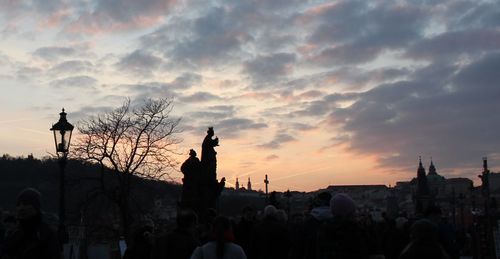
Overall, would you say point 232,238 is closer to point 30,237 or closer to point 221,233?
point 221,233

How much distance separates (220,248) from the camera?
665cm

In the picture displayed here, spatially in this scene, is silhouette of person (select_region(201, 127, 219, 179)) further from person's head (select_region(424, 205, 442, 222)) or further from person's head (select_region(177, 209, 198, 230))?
person's head (select_region(177, 209, 198, 230))

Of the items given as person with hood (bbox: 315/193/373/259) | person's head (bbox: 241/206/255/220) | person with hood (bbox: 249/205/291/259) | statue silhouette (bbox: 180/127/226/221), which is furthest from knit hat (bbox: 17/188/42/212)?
statue silhouette (bbox: 180/127/226/221)

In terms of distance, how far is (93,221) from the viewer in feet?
133

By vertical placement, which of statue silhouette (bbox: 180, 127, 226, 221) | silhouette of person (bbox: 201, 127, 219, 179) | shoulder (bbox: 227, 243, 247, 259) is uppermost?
silhouette of person (bbox: 201, 127, 219, 179)

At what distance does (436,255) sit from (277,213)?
457 centimetres

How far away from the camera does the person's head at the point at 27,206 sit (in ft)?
18.8

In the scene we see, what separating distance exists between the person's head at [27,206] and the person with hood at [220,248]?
1547mm

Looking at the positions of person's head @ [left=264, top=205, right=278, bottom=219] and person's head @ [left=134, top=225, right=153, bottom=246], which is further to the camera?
person's head @ [left=264, top=205, right=278, bottom=219]

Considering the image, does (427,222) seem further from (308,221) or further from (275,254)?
(275,254)

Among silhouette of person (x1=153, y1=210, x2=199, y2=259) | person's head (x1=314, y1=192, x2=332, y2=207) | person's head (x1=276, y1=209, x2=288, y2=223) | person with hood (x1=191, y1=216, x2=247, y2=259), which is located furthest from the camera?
person's head (x1=276, y1=209, x2=288, y2=223)

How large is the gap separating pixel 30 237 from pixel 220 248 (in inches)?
67.4

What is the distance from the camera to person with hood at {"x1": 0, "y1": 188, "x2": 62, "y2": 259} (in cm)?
568

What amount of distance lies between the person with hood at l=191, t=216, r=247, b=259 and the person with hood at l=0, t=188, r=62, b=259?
4.55ft
